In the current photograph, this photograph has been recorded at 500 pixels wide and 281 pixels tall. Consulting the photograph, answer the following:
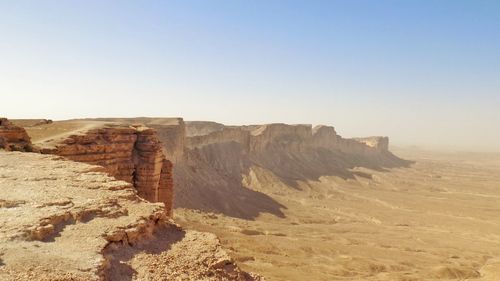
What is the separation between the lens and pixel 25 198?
8.60 metres

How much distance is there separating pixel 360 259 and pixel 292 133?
190ft

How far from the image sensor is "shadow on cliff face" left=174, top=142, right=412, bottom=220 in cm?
4316

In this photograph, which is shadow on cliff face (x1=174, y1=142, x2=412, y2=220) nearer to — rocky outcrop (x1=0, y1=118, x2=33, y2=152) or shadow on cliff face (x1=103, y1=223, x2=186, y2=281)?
rocky outcrop (x1=0, y1=118, x2=33, y2=152)

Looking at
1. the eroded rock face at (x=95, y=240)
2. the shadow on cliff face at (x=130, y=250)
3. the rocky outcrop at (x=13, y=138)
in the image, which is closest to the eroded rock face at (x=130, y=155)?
the rocky outcrop at (x=13, y=138)

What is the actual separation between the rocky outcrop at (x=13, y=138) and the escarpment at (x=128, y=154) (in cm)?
216

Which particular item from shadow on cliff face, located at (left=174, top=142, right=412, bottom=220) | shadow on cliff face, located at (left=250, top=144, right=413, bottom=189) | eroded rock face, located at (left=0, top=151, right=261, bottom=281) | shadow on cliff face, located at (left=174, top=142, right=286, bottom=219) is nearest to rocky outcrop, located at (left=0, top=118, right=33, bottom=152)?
eroded rock face, located at (left=0, top=151, right=261, bottom=281)

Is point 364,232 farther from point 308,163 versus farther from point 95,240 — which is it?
point 308,163

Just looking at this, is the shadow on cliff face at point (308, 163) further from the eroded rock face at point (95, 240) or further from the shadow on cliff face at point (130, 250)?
the shadow on cliff face at point (130, 250)

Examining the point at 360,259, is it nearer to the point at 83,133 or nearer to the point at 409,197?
the point at 83,133

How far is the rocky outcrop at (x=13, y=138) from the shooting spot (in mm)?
15753

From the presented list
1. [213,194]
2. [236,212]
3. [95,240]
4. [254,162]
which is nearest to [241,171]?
[254,162]

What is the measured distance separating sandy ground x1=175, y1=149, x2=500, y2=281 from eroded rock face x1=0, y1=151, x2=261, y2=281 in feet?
48.8

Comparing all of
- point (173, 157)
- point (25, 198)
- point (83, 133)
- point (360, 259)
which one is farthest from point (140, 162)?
point (173, 157)

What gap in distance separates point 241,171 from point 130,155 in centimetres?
4104
